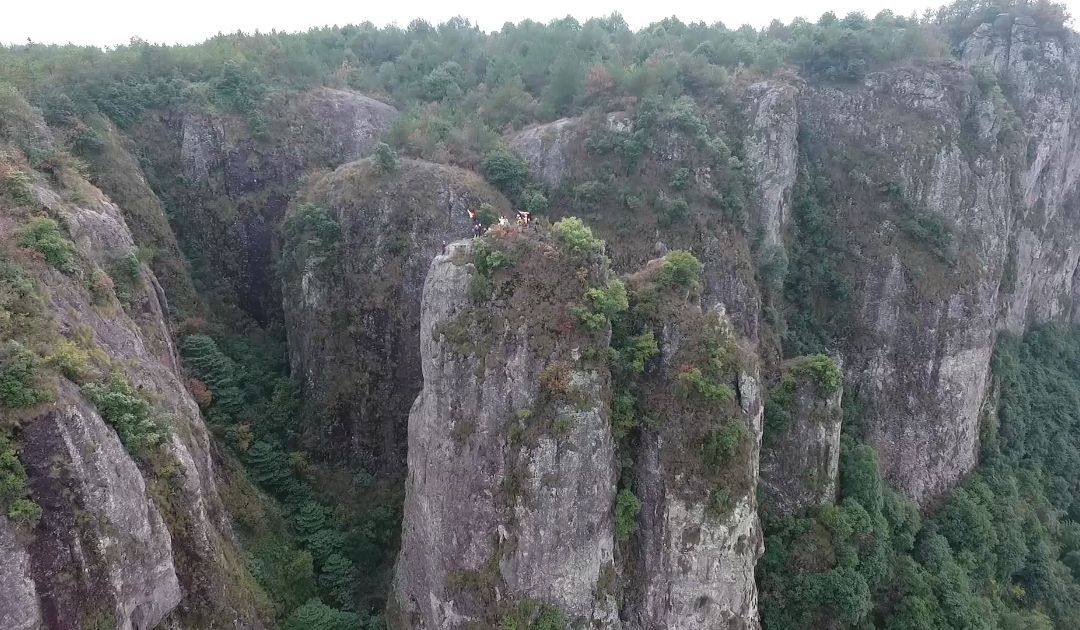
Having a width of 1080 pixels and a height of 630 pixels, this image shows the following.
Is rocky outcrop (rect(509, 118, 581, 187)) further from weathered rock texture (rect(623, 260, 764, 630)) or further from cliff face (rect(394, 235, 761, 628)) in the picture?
weathered rock texture (rect(623, 260, 764, 630))

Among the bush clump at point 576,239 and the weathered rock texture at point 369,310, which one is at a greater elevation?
the bush clump at point 576,239

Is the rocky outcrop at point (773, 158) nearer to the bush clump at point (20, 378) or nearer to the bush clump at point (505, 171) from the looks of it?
the bush clump at point (505, 171)

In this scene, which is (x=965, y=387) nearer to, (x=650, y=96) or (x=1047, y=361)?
(x=1047, y=361)

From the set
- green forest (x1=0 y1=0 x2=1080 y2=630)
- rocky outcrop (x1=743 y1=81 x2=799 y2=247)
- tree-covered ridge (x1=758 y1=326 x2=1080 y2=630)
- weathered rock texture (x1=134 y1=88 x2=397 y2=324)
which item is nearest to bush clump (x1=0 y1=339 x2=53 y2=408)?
green forest (x1=0 y1=0 x2=1080 y2=630)

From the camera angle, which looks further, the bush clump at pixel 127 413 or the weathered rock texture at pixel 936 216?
the weathered rock texture at pixel 936 216

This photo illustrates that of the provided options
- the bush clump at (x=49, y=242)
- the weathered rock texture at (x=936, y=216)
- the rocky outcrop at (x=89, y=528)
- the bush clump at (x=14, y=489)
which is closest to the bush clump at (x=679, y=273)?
the rocky outcrop at (x=89, y=528)
